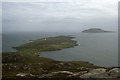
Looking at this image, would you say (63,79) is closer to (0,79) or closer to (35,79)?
(35,79)

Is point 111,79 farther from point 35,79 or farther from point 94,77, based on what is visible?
point 35,79

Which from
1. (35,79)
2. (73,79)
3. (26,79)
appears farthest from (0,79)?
(73,79)

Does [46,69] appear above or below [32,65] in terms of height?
above

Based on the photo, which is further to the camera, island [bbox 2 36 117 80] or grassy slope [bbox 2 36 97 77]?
grassy slope [bbox 2 36 97 77]

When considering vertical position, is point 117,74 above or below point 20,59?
above

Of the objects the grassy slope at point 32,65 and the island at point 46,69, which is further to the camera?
the grassy slope at point 32,65

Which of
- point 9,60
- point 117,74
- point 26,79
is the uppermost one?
point 117,74

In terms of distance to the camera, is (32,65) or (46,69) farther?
(32,65)

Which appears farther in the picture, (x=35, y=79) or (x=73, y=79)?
(x=35, y=79)

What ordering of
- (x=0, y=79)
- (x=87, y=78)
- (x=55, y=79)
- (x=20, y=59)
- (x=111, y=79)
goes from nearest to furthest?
(x=111, y=79), (x=87, y=78), (x=55, y=79), (x=0, y=79), (x=20, y=59)

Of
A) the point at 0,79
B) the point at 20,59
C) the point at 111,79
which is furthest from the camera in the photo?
the point at 20,59
